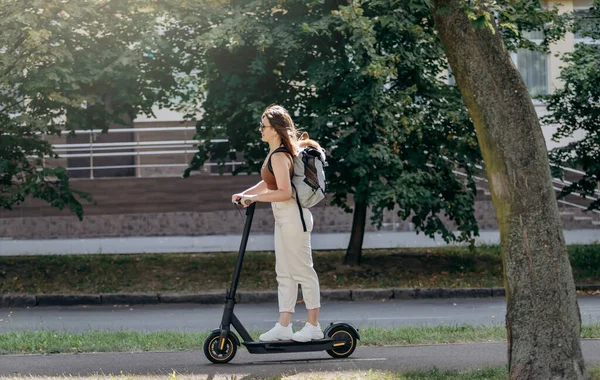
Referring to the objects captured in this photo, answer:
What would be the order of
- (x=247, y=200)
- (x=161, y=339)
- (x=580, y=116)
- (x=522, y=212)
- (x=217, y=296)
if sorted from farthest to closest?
(x=580, y=116) → (x=217, y=296) → (x=161, y=339) → (x=247, y=200) → (x=522, y=212)

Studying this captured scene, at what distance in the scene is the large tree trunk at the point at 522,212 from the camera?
5695 mm

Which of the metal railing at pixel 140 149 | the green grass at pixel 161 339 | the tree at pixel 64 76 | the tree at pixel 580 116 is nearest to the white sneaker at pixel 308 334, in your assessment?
the green grass at pixel 161 339

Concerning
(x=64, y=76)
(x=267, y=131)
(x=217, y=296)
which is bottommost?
(x=217, y=296)

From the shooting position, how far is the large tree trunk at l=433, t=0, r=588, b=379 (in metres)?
5.70

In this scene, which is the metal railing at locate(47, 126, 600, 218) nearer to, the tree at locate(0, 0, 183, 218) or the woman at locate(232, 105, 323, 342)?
the tree at locate(0, 0, 183, 218)

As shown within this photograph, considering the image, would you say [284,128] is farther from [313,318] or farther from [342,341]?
[342,341]

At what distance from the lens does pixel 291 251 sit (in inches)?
276

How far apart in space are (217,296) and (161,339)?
17.0 ft

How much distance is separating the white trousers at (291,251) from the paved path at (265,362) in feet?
1.70

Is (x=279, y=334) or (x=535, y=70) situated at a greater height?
(x=535, y=70)

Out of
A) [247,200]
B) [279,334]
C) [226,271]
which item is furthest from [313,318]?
[226,271]

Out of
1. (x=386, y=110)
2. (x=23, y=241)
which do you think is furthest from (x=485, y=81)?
(x=23, y=241)

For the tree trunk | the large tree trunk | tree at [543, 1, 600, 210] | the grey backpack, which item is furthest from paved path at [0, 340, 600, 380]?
tree at [543, 1, 600, 210]

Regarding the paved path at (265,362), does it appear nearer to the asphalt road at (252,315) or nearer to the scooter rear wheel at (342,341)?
the scooter rear wheel at (342,341)
